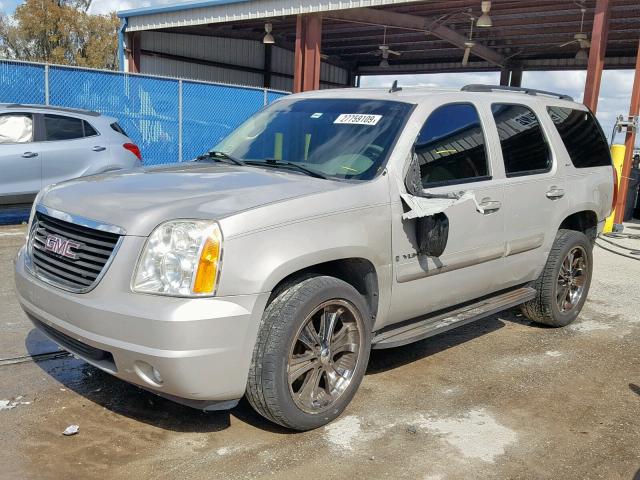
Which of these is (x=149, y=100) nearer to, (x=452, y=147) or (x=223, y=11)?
(x=223, y=11)

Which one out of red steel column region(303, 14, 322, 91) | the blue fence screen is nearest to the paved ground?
the blue fence screen

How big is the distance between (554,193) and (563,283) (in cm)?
96

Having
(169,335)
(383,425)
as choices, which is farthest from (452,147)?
(169,335)

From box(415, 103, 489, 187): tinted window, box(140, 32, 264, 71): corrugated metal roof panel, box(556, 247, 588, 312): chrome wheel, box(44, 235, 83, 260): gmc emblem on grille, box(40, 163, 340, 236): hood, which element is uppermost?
box(140, 32, 264, 71): corrugated metal roof panel

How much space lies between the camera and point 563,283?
18.6 ft

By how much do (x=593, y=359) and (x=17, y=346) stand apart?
14.1 feet

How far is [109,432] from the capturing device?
347 centimetres

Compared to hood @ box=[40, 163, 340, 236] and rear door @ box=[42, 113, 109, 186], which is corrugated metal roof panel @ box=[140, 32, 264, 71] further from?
hood @ box=[40, 163, 340, 236]

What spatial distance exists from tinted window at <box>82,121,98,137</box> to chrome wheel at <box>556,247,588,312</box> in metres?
7.07

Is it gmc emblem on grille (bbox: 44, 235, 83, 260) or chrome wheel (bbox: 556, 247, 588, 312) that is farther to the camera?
chrome wheel (bbox: 556, 247, 588, 312)

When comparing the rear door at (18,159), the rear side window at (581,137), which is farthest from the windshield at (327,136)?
the rear door at (18,159)

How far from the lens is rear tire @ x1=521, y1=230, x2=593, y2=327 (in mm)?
5379

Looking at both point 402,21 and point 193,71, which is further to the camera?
point 193,71

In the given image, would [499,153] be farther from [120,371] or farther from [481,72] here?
[481,72]
